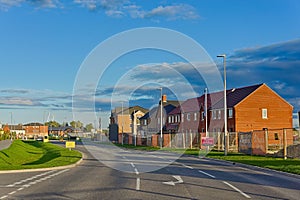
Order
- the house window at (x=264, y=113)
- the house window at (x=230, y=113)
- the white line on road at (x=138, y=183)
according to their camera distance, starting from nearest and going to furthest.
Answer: the white line on road at (x=138, y=183) < the house window at (x=230, y=113) < the house window at (x=264, y=113)

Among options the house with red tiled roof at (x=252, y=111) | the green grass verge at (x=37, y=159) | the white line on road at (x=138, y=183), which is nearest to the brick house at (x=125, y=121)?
the house with red tiled roof at (x=252, y=111)

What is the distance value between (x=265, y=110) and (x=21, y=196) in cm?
5797

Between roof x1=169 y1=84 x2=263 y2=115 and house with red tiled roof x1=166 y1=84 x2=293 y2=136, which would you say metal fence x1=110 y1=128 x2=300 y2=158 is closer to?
house with red tiled roof x1=166 y1=84 x2=293 y2=136

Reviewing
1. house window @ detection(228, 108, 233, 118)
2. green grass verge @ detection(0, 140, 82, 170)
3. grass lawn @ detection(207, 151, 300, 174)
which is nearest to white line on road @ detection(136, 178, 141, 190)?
grass lawn @ detection(207, 151, 300, 174)

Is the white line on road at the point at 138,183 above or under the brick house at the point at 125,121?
under

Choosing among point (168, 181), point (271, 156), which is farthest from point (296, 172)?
point (271, 156)

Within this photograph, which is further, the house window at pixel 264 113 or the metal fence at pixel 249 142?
the house window at pixel 264 113

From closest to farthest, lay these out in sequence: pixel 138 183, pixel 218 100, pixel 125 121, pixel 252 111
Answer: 1. pixel 138 183
2. pixel 252 111
3. pixel 218 100
4. pixel 125 121

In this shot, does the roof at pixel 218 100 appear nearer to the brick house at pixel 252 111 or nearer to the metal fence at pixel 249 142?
the brick house at pixel 252 111

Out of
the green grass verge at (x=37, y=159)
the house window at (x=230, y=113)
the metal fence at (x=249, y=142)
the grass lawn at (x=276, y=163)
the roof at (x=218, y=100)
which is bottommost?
the green grass verge at (x=37, y=159)

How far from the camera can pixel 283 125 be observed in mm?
66812

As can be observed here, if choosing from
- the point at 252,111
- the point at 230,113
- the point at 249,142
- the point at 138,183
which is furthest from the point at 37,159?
the point at 252,111

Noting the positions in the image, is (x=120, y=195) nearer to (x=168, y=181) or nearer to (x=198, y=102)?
(x=168, y=181)

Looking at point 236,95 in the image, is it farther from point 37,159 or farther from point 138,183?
point 138,183
